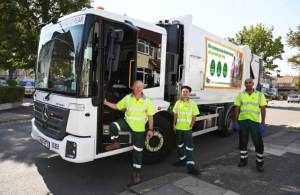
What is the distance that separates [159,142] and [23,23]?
1430cm

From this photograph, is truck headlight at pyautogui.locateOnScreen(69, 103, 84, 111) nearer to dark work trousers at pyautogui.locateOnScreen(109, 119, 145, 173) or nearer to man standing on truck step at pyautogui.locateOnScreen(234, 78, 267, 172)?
dark work trousers at pyautogui.locateOnScreen(109, 119, 145, 173)

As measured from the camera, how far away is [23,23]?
14.1m

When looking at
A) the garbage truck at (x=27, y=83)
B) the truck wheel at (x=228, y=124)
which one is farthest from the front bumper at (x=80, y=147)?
the garbage truck at (x=27, y=83)

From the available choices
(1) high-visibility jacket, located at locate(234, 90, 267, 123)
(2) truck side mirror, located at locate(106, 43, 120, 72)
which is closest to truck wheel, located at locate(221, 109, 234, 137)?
(1) high-visibility jacket, located at locate(234, 90, 267, 123)

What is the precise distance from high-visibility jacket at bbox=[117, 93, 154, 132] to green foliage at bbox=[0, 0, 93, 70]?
11383 millimetres

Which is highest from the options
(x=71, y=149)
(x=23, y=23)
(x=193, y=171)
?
(x=23, y=23)

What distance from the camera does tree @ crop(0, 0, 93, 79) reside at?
1243 centimetres

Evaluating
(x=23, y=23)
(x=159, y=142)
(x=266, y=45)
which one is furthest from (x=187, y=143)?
(x=266, y=45)

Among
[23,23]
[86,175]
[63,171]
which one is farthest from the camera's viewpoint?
[23,23]

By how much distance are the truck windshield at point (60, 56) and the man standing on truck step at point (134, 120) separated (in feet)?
2.38

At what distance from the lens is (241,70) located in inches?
290

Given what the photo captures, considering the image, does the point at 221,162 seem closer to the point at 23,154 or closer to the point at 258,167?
the point at 258,167

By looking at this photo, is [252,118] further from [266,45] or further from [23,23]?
[266,45]

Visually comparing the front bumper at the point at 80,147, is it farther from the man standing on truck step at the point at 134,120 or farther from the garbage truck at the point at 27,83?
the garbage truck at the point at 27,83
